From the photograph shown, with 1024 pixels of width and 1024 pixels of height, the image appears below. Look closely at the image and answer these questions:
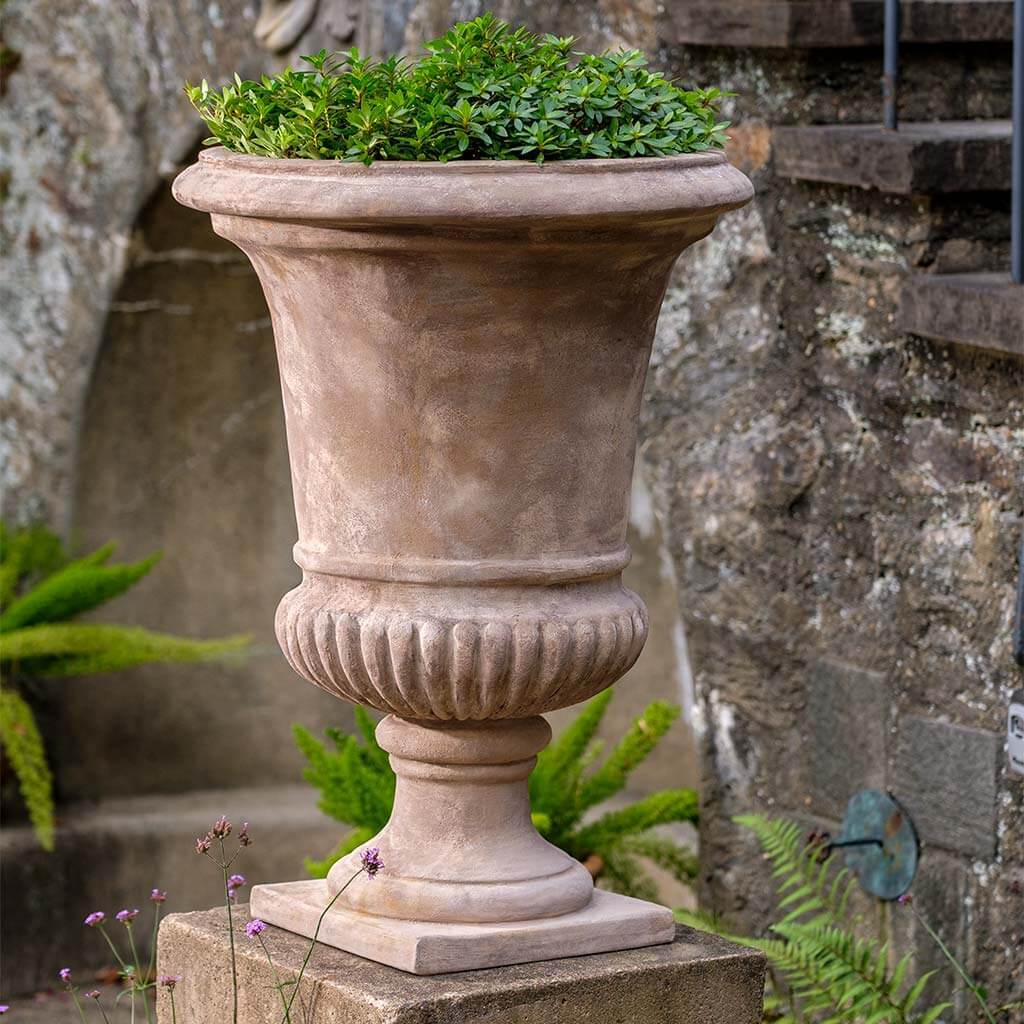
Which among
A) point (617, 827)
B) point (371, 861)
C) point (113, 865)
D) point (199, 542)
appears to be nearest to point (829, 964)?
point (617, 827)

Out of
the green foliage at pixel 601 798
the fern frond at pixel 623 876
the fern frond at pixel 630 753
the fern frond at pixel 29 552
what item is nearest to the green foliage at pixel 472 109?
the green foliage at pixel 601 798

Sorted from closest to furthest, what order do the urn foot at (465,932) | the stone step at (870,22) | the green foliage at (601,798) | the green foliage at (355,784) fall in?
the urn foot at (465,932)
the stone step at (870,22)
the green foliage at (355,784)
the green foliage at (601,798)

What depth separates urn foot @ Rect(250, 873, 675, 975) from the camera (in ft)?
8.20

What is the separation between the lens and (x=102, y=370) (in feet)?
19.7

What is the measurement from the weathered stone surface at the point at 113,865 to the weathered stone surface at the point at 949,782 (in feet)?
8.72

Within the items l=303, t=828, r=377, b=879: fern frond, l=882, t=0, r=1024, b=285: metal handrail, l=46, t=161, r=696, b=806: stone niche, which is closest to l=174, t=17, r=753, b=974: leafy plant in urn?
l=882, t=0, r=1024, b=285: metal handrail

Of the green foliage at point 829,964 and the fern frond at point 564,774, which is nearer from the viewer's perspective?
the green foliage at point 829,964

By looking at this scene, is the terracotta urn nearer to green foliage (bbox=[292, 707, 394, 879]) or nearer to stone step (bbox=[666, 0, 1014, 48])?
stone step (bbox=[666, 0, 1014, 48])

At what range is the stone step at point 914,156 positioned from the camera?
338cm

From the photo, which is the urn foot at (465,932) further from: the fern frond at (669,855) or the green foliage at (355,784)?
the fern frond at (669,855)

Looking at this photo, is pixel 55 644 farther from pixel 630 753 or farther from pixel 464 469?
pixel 464 469

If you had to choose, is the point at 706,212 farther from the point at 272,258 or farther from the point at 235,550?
the point at 235,550

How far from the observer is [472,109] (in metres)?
2.39

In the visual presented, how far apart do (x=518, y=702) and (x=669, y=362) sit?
5.53 ft
